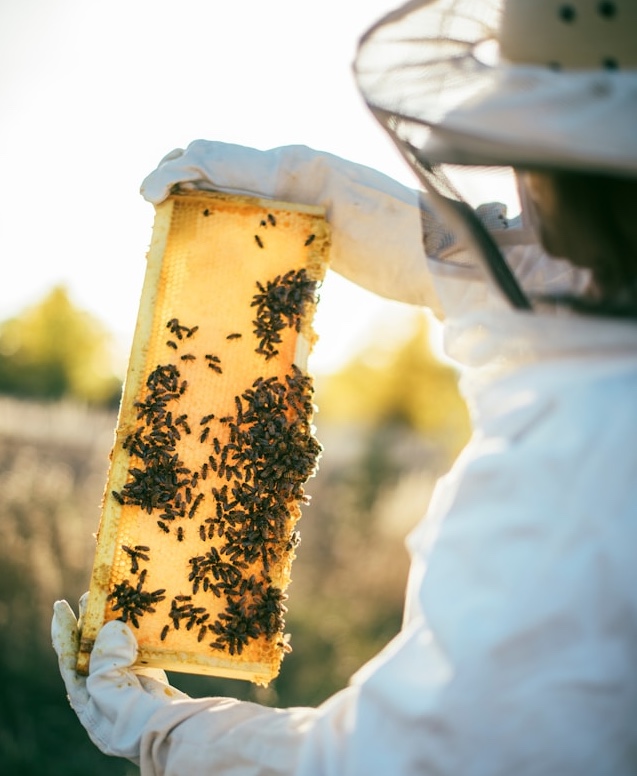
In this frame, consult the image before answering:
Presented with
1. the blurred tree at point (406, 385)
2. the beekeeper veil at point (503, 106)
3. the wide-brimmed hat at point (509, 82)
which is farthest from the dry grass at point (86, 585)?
the blurred tree at point (406, 385)

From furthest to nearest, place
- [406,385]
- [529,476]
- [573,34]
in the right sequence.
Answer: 1. [406,385]
2. [573,34]
3. [529,476]

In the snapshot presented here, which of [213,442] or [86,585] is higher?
[213,442]

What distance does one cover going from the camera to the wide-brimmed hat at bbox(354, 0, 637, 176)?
6.33 feet

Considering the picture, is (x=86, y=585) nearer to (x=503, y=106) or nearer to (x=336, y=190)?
(x=336, y=190)

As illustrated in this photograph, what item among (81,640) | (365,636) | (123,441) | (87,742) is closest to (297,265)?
(123,441)

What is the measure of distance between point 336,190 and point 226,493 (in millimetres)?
1376

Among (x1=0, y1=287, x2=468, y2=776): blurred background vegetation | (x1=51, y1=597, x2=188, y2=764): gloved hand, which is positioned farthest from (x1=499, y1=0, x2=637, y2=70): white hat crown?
(x1=0, y1=287, x2=468, y2=776): blurred background vegetation

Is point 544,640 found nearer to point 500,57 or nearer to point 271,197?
point 500,57

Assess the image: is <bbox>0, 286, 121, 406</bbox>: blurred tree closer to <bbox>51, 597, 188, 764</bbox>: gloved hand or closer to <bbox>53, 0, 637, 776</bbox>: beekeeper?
<bbox>51, 597, 188, 764</bbox>: gloved hand

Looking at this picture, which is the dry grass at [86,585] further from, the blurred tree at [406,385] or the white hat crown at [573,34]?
the blurred tree at [406,385]

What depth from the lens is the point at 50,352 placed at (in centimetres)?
3431

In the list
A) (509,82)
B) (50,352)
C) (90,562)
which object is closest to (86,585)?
(90,562)

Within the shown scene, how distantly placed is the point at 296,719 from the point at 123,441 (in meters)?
1.26

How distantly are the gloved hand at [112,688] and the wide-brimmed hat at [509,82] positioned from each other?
2086mm
